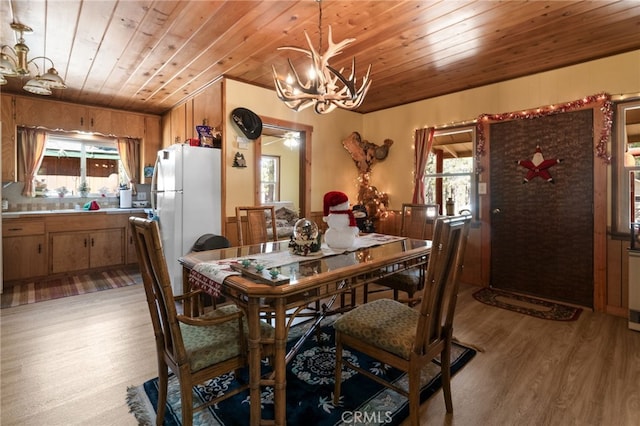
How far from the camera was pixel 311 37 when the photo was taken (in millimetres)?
2695

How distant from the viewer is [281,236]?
422 centimetres

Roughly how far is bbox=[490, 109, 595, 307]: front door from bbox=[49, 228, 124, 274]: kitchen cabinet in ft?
17.3

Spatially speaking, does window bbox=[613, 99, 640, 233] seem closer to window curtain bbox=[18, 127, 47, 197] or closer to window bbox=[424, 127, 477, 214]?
window bbox=[424, 127, 477, 214]

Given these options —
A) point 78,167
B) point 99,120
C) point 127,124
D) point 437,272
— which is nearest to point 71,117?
point 99,120

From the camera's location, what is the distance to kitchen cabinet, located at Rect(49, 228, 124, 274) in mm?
4199

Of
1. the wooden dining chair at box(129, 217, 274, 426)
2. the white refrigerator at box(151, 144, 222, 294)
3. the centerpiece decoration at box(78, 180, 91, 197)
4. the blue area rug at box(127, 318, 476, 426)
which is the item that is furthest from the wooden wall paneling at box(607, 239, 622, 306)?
the centerpiece decoration at box(78, 180, 91, 197)

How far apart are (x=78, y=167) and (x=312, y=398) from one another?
17.2 ft

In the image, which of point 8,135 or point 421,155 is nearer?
point 8,135

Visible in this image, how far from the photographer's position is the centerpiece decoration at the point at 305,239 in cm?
Result: 205

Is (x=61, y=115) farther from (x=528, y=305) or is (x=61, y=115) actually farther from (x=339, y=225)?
→ (x=528, y=305)

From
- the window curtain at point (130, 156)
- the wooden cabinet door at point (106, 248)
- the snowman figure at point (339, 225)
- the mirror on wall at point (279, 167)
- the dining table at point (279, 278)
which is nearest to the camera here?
the dining table at point (279, 278)

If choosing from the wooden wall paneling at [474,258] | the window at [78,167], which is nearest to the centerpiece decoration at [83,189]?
the window at [78,167]

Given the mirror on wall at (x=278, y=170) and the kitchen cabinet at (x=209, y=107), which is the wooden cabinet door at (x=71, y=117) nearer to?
the kitchen cabinet at (x=209, y=107)

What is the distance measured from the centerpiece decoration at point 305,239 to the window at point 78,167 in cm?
452
